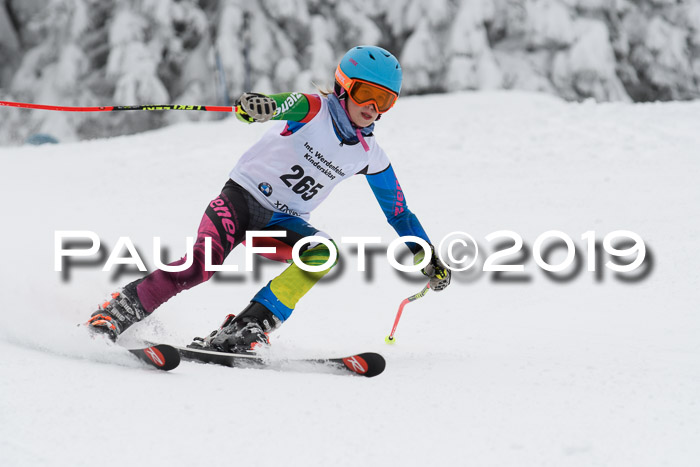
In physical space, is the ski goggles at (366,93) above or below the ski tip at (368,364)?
above

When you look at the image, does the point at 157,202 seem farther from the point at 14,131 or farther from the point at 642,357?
the point at 14,131

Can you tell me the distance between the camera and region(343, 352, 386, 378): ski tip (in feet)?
9.06

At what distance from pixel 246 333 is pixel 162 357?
56 centimetres

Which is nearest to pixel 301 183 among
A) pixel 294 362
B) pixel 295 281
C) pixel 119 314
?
pixel 295 281

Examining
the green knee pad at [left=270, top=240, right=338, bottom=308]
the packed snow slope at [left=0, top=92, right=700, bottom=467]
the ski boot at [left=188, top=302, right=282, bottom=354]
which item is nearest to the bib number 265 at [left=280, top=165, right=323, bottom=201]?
the green knee pad at [left=270, top=240, right=338, bottom=308]

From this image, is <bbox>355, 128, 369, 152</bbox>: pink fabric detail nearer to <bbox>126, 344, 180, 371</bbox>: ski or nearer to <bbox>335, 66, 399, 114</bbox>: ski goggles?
<bbox>335, 66, 399, 114</bbox>: ski goggles

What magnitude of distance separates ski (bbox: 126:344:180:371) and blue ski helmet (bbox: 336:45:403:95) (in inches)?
59.2

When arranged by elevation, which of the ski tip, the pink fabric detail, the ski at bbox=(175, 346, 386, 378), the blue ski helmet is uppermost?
the blue ski helmet

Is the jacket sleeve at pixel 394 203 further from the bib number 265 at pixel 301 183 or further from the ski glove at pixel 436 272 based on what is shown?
the bib number 265 at pixel 301 183

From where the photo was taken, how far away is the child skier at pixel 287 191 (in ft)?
10.2

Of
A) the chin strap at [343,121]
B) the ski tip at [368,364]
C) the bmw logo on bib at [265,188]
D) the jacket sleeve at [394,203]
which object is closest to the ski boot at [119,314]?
the bmw logo on bib at [265,188]

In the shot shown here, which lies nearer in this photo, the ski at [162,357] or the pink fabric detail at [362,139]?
the ski at [162,357]

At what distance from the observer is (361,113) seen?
3.32 meters

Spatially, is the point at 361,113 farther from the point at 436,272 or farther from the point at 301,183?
the point at 436,272
